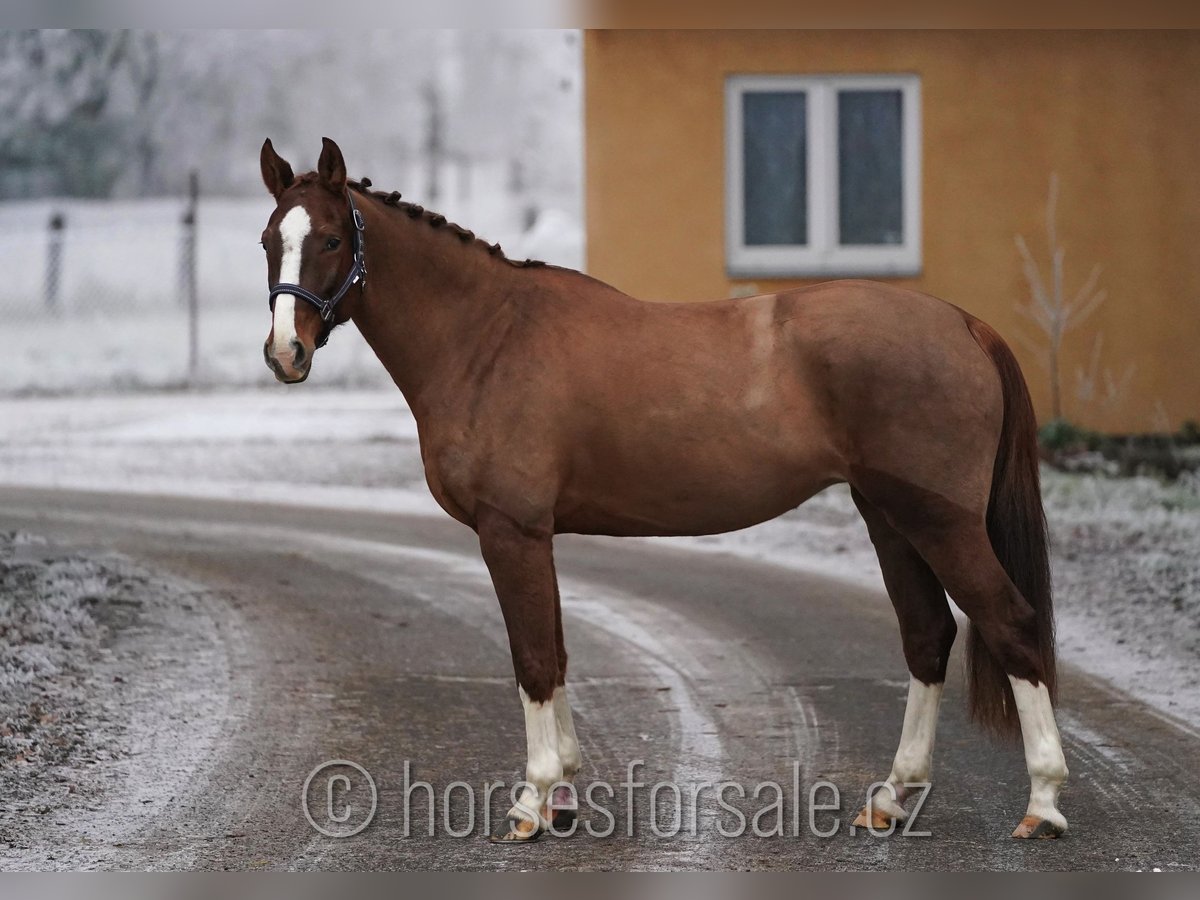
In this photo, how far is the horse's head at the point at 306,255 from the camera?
3.98m

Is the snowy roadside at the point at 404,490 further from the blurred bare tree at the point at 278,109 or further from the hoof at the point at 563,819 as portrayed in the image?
the blurred bare tree at the point at 278,109

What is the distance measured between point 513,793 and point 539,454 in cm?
107

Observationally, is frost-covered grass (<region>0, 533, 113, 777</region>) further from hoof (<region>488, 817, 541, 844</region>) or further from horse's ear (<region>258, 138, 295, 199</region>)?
horse's ear (<region>258, 138, 295, 199</region>)

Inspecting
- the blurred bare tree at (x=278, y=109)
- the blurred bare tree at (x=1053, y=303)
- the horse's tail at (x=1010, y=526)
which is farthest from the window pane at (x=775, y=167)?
the blurred bare tree at (x=278, y=109)

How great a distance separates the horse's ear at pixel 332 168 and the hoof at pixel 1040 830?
2.78 metres

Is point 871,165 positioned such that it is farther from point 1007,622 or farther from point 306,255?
point 306,255

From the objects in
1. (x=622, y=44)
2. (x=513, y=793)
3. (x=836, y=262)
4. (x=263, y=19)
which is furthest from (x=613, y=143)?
(x=513, y=793)

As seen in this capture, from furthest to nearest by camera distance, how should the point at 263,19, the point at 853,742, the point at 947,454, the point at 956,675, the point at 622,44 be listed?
the point at 622,44, the point at 263,19, the point at 956,675, the point at 853,742, the point at 947,454

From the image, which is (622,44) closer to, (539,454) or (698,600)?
(698,600)

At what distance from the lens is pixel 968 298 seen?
34.8ft

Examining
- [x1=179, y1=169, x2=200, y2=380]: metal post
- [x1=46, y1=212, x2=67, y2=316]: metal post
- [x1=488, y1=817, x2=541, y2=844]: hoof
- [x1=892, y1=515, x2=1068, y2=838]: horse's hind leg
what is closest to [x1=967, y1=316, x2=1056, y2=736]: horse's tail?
[x1=892, y1=515, x2=1068, y2=838]: horse's hind leg

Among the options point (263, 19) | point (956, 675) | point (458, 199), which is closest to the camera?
point (956, 675)

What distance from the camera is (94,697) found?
5.74 m

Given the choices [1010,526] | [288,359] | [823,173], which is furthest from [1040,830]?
[823,173]
